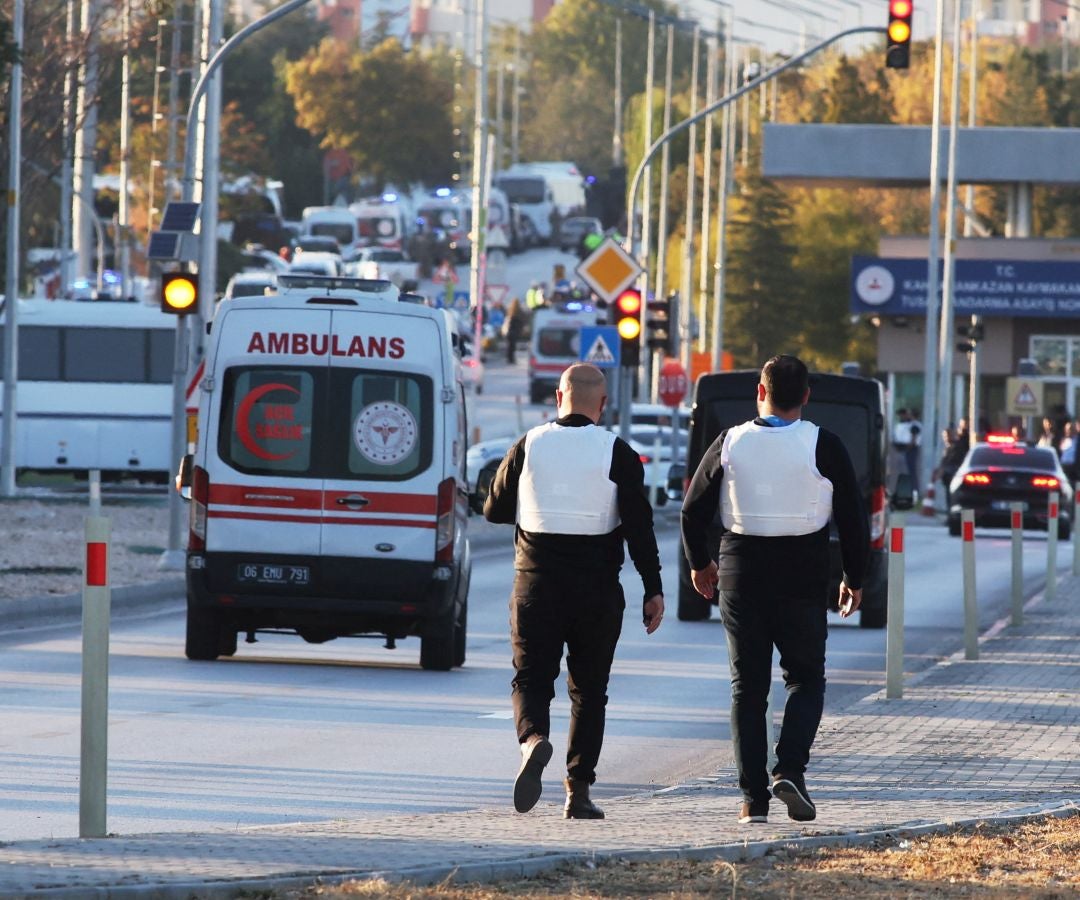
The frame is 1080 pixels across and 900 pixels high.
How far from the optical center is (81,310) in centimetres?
4628

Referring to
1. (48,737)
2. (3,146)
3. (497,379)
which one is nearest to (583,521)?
(48,737)

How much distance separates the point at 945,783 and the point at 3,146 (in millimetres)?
33780

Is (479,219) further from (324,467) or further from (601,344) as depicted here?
(324,467)


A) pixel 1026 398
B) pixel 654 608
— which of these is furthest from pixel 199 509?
pixel 1026 398

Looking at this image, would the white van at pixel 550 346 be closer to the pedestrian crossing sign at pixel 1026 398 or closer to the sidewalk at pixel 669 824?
the pedestrian crossing sign at pixel 1026 398

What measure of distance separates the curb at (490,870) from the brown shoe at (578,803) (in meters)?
1.03

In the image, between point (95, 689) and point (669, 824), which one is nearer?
point (95, 689)

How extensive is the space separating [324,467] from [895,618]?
4045 mm

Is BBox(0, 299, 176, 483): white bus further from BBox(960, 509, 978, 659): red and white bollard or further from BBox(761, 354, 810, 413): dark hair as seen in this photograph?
BBox(761, 354, 810, 413): dark hair

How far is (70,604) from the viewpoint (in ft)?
70.8

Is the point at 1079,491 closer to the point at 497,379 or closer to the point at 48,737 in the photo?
the point at 48,737

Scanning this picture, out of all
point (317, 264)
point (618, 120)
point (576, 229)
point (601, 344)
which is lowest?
point (601, 344)

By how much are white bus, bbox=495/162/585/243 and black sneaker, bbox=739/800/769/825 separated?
125 m

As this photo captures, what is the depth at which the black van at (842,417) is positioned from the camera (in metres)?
22.2
